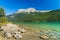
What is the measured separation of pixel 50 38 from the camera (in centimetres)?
1750

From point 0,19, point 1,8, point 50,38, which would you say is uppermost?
point 1,8

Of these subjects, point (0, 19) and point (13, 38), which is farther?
point (0, 19)

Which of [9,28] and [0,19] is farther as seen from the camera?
[0,19]

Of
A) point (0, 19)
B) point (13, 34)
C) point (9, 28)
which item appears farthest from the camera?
point (0, 19)

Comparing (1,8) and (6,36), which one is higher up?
(1,8)

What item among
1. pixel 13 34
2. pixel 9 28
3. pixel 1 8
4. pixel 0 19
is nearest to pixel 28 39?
pixel 13 34

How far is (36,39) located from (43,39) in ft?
2.35

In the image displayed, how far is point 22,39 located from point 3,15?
947cm

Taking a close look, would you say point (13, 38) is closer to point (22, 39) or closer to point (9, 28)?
point (22, 39)

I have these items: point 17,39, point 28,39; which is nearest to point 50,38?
point 28,39

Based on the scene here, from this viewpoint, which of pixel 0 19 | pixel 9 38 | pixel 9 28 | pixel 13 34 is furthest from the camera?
pixel 0 19

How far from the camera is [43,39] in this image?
16.9 meters

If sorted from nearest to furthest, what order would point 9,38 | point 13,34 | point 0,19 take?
point 9,38, point 13,34, point 0,19

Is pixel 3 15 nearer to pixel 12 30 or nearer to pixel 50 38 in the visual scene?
pixel 12 30
